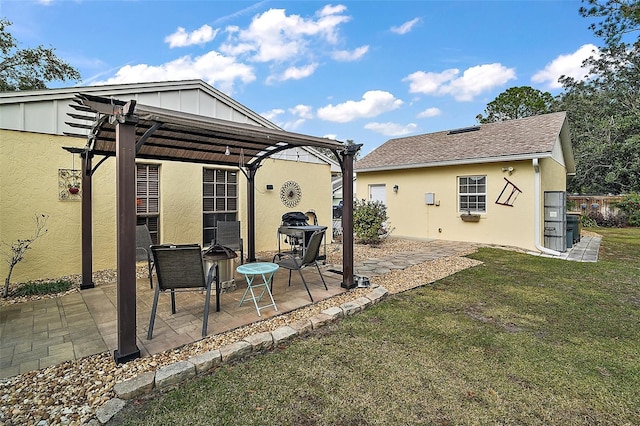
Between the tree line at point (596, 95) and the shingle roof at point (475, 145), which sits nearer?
the shingle roof at point (475, 145)

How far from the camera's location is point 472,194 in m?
10.0

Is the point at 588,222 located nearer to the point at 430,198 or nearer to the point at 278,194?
the point at 430,198

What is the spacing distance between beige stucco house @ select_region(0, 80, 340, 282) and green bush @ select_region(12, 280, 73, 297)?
620 millimetres

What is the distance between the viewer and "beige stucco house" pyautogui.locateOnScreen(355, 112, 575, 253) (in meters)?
8.76

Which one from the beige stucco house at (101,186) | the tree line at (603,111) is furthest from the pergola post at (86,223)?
the tree line at (603,111)

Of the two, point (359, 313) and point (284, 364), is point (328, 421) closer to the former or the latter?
point (284, 364)

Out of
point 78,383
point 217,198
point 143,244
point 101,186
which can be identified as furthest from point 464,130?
point 78,383

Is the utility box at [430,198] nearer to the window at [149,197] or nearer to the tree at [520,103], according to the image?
the window at [149,197]

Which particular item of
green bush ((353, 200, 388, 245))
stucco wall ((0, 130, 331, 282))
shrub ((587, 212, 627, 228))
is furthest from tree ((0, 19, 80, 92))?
shrub ((587, 212, 627, 228))

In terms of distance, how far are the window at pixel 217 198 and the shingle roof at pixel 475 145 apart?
249 inches

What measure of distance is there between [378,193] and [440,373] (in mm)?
10296

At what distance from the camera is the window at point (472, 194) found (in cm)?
979

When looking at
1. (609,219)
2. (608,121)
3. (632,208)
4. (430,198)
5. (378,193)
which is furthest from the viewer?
(608,121)

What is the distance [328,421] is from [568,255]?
8894 mm
